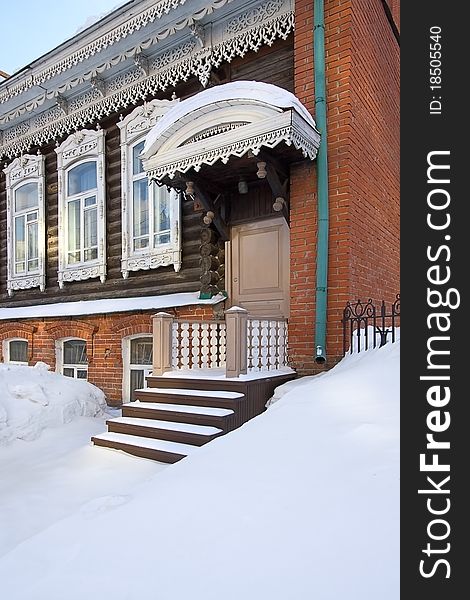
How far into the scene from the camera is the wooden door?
5871mm

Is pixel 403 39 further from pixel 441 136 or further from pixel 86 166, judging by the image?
pixel 86 166

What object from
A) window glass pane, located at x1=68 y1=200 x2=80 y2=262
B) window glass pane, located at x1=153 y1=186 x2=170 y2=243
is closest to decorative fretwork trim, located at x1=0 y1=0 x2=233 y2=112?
window glass pane, located at x1=68 y1=200 x2=80 y2=262

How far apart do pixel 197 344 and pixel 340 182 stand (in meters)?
2.62

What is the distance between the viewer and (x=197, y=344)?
5801 mm

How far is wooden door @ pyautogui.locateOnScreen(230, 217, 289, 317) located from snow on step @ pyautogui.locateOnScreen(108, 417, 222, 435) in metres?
2.05

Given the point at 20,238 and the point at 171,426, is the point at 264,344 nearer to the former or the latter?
the point at 171,426

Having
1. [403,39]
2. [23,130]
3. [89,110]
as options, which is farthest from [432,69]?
[23,130]

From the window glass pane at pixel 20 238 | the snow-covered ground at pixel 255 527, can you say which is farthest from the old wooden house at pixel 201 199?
the snow-covered ground at pixel 255 527

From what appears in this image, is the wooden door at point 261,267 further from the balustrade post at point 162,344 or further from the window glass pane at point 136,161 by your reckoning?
the window glass pane at point 136,161

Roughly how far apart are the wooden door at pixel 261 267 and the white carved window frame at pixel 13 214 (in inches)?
183

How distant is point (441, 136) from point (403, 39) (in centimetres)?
42

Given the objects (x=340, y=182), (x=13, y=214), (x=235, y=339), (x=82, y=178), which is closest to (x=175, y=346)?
(x=235, y=339)

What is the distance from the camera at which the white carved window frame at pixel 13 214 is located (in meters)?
8.97

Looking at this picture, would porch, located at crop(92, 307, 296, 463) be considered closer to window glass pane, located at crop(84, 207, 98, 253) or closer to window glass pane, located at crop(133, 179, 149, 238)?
window glass pane, located at crop(133, 179, 149, 238)
